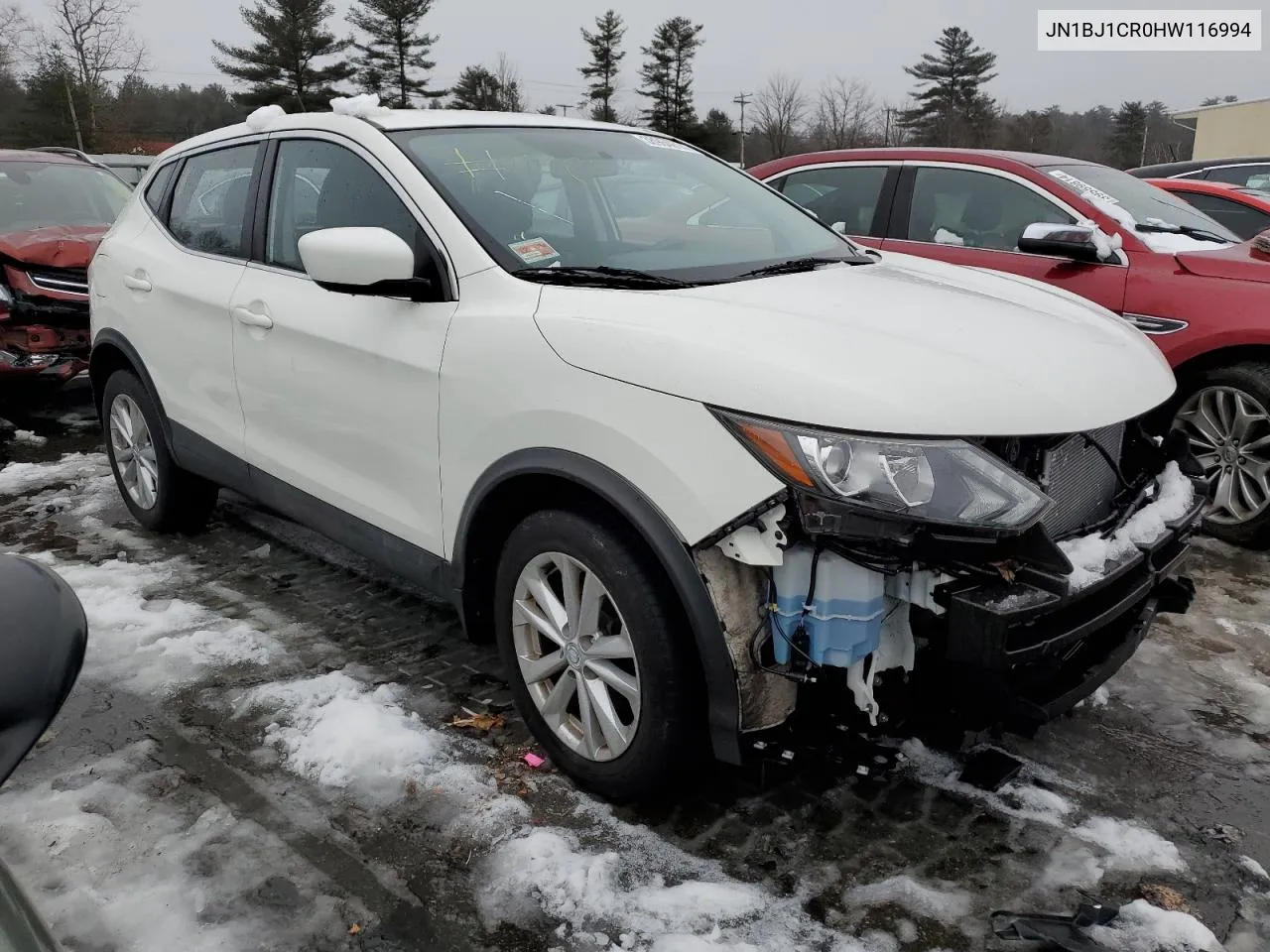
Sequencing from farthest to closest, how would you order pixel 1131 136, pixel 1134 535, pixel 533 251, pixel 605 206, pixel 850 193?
pixel 1131 136
pixel 850 193
pixel 605 206
pixel 533 251
pixel 1134 535

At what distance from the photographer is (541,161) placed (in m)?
3.22

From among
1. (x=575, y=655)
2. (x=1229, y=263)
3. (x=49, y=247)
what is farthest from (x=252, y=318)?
(x=49, y=247)

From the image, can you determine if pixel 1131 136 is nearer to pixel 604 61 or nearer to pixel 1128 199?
pixel 604 61

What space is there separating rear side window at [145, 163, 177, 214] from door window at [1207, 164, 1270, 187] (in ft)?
28.7

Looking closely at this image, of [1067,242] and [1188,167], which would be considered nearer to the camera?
[1067,242]

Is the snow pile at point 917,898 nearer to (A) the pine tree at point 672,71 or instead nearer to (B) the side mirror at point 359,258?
(B) the side mirror at point 359,258

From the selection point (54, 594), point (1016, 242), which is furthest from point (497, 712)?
point (1016, 242)

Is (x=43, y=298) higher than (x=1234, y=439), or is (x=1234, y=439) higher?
(x=43, y=298)

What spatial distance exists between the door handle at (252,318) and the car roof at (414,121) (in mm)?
676

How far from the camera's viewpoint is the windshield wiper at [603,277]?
8.64 feet

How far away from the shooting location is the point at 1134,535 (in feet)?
7.98

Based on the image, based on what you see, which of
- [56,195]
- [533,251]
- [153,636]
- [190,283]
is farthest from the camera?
[56,195]

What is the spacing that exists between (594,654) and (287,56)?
56.5 meters

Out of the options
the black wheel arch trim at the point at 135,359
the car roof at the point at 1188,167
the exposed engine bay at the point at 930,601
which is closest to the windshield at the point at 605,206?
the exposed engine bay at the point at 930,601
